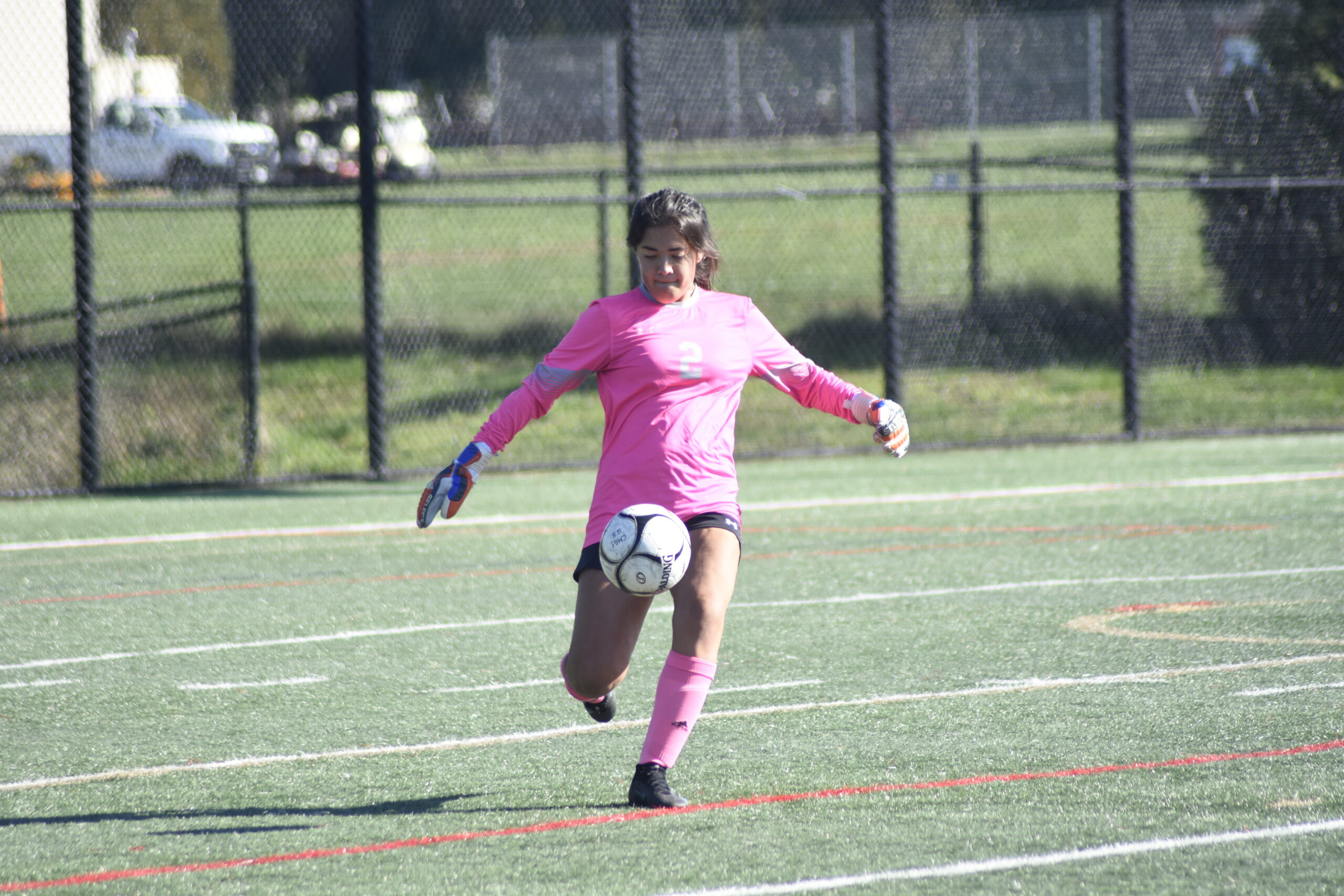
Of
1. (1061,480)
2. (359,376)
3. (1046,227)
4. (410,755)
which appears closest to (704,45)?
(359,376)

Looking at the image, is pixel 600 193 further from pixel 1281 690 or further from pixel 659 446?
pixel 659 446

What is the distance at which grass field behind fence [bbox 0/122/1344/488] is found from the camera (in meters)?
14.3

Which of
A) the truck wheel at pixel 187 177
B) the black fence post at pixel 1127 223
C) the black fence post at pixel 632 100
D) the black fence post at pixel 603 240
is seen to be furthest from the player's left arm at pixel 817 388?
the truck wheel at pixel 187 177

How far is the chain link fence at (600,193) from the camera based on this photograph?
484 inches

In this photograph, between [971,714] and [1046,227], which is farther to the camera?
[1046,227]

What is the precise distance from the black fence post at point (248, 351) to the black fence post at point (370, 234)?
1.10 metres

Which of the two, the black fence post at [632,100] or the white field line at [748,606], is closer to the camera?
the white field line at [748,606]

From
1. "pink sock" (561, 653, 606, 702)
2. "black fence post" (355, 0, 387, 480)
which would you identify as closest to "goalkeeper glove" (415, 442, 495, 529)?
"pink sock" (561, 653, 606, 702)

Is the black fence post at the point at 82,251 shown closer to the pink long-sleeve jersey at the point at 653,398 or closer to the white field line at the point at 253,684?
the white field line at the point at 253,684

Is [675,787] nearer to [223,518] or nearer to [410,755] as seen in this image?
[410,755]

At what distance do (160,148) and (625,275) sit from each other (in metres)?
6.00

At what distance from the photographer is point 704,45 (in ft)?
48.6

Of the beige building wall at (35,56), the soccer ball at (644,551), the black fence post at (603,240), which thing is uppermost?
the beige building wall at (35,56)

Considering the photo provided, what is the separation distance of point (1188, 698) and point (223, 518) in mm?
7157
